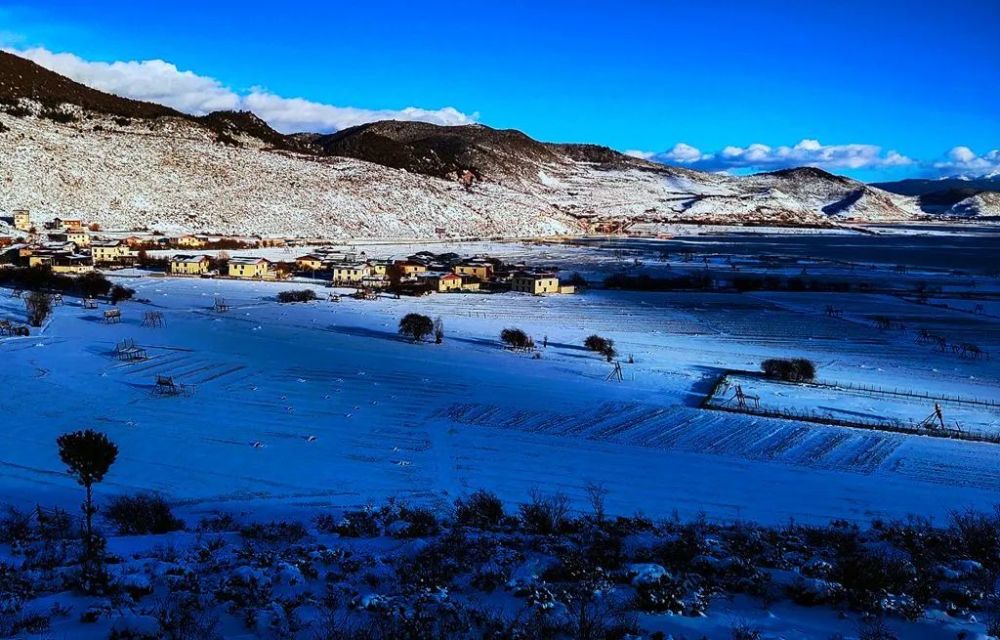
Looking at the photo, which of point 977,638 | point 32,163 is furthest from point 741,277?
point 32,163

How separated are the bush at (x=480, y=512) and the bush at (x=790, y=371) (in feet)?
45.6

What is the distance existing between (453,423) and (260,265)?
35282 millimetres

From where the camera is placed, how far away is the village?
44469 millimetres

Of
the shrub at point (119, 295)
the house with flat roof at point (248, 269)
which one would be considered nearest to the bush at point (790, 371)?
the shrub at point (119, 295)

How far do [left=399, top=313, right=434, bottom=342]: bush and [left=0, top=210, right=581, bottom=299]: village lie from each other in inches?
467

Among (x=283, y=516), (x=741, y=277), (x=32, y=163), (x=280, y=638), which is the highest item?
(x=32, y=163)

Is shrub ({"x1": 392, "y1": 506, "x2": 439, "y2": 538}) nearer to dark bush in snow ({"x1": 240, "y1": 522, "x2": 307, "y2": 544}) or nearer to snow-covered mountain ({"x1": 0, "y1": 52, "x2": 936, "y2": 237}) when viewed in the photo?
dark bush in snow ({"x1": 240, "y1": 522, "x2": 307, "y2": 544})

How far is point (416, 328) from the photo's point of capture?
26.8m

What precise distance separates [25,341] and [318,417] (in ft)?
42.6

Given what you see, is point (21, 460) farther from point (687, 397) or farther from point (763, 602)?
point (687, 397)

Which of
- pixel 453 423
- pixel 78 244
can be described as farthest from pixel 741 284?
pixel 78 244

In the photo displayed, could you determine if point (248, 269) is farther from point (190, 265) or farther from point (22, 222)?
point (22, 222)

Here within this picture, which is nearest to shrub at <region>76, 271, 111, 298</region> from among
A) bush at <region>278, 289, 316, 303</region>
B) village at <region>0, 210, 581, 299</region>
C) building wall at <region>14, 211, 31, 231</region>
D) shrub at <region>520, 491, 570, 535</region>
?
village at <region>0, 210, 581, 299</region>

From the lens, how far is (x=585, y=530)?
9.55 m
